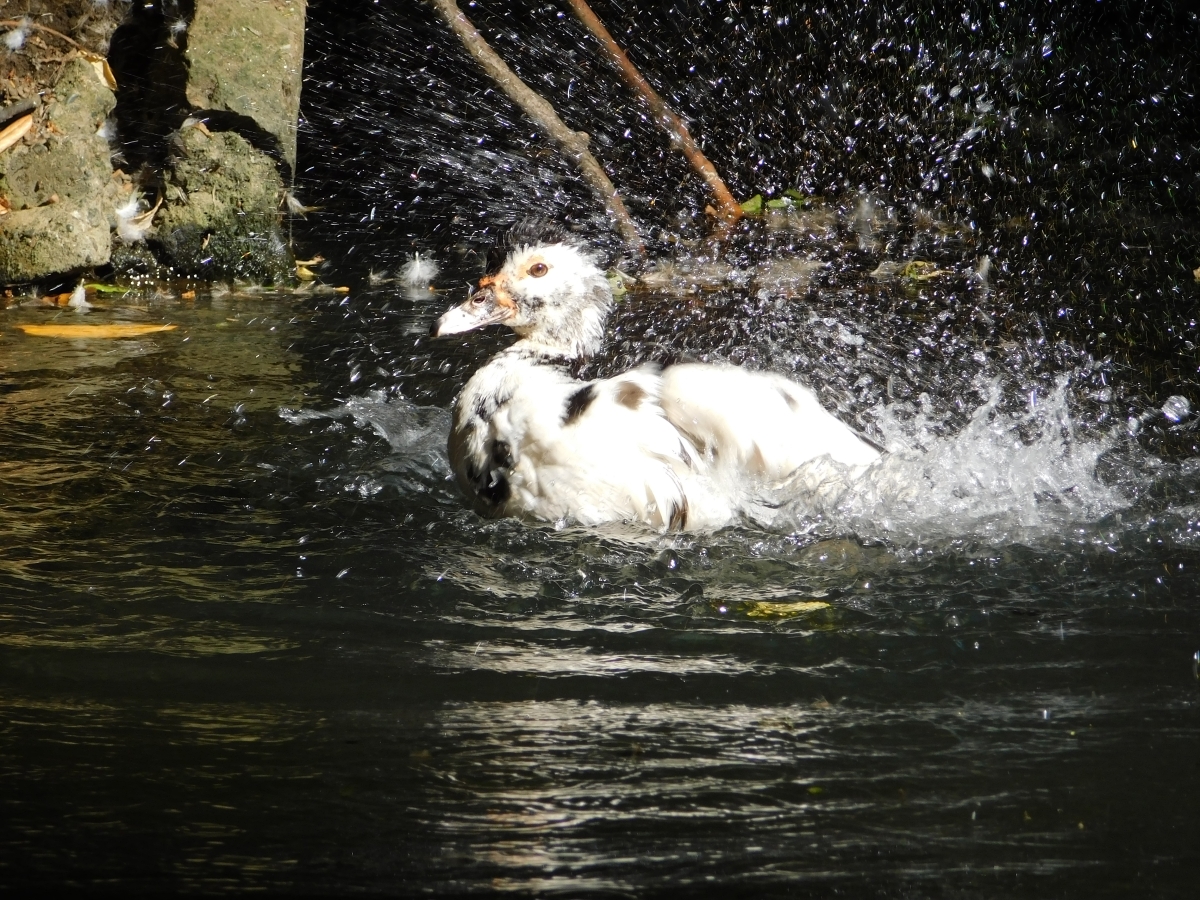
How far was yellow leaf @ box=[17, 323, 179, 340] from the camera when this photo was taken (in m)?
6.16

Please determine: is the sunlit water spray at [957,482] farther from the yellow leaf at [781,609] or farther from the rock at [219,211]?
the rock at [219,211]

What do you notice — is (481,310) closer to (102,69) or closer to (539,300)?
(539,300)

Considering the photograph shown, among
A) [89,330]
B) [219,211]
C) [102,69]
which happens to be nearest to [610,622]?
[89,330]

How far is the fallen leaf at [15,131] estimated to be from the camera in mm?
6957

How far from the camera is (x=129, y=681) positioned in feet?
9.69

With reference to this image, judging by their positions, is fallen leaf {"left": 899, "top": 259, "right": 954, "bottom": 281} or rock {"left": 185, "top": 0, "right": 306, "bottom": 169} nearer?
rock {"left": 185, "top": 0, "right": 306, "bottom": 169}

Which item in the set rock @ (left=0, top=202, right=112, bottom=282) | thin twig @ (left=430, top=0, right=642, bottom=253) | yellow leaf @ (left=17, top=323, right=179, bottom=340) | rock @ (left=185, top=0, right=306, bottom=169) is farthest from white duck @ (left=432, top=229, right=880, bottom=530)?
rock @ (left=185, top=0, right=306, bottom=169)

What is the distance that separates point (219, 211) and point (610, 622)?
5.01m

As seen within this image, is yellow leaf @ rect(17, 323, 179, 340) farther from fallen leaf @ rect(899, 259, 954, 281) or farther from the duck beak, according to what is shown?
fallen leaf @ rect(899, 259, 954, 281)

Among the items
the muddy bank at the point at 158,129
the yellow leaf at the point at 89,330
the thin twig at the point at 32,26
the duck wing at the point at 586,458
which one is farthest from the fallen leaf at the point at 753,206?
the duck wing at the point at 586,458

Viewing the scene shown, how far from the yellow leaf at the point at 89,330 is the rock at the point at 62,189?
2.35ft

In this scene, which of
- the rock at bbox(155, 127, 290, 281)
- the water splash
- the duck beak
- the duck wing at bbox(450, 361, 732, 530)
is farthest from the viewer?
the rock at bbox(155, 127, 290, 281)

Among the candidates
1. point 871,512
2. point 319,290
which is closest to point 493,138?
point 319,290

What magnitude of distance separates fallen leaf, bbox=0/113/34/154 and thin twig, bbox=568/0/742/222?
323cm
